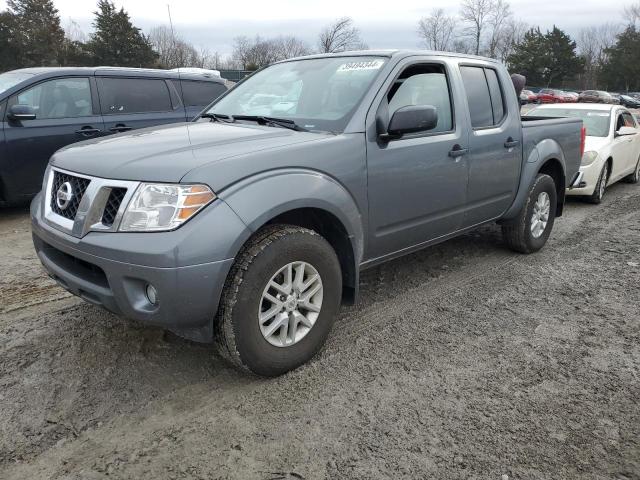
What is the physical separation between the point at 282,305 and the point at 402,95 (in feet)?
5.63

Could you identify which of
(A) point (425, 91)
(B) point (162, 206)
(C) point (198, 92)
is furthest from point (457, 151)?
(C) point (198, 92)

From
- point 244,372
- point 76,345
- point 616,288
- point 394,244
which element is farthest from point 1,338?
point 616,288

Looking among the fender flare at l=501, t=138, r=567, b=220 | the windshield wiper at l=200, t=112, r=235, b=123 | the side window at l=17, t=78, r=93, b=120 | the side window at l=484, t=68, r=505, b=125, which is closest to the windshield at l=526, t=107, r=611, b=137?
the fender flare at l=501, t=138, r=567, b=220

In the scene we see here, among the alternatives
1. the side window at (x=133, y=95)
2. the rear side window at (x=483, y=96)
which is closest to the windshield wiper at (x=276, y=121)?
the rear side window at (x=483, y=96)

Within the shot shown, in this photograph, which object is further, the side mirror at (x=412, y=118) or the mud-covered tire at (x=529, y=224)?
the mud-covered tire at (x=529, y=224)

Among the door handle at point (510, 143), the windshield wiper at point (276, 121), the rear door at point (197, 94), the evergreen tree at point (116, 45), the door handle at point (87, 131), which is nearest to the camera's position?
the windshield wiper at point (276, 121)

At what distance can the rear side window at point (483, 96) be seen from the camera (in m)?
4.13

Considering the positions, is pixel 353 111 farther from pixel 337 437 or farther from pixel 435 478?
pixel 435 478

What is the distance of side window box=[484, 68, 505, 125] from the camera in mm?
4410

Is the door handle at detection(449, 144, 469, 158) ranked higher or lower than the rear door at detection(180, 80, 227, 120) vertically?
lower

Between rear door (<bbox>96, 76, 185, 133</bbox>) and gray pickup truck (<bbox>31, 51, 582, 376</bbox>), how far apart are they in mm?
3041

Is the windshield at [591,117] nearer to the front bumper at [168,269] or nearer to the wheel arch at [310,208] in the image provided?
the wheel arch at [310,208]

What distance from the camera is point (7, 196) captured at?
19.4ft

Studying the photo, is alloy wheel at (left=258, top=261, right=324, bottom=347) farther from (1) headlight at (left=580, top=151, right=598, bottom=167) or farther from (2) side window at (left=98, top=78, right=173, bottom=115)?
(1) headlight at (left=580, top=151, right=598, bottom=167)
